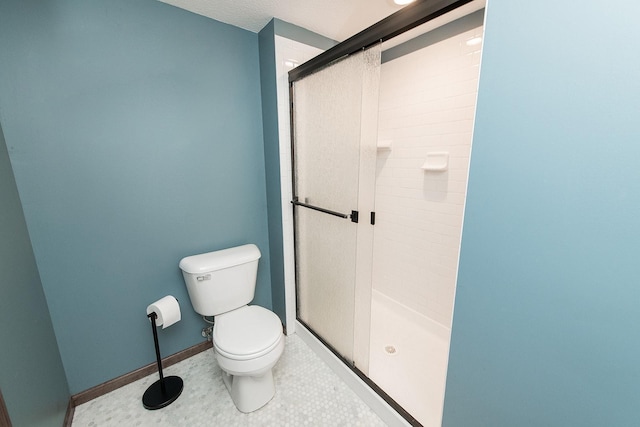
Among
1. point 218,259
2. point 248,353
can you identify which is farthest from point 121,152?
point 248,353

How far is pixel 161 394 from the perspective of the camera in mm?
1497

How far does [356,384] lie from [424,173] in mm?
1494

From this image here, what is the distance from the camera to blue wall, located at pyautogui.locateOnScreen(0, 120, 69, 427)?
92cm

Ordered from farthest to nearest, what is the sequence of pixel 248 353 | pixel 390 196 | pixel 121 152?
pixel 390 196, pixel 121 152, pixel 248 353

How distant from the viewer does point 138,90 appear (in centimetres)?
141

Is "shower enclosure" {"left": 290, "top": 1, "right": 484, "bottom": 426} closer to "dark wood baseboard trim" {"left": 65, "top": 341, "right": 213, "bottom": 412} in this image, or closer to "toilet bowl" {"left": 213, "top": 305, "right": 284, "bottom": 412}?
"toilet bowl" {"left": 213, "top": 305, "right": 284, "bottom": 412}

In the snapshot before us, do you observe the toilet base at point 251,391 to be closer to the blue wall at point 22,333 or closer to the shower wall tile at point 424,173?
the blue wall at point 22,333

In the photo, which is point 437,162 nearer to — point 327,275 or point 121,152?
point 327,275

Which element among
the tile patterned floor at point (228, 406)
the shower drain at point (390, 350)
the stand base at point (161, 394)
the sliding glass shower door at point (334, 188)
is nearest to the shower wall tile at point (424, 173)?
the shower drain at point (390, 350)

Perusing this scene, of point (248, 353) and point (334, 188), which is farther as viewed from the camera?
point (334, 188)

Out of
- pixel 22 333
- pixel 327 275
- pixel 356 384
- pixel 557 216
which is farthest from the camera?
pixel 327 275

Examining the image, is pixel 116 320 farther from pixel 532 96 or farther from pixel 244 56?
A: pixel 532 96

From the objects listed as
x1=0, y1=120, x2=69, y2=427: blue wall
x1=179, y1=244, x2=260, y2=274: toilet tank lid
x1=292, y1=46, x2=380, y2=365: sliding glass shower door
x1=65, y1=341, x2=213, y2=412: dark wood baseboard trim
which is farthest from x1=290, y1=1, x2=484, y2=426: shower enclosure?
x1=0, y1=120, x2=69, y2=427: blue wall

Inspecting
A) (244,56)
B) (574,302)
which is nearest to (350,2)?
(244,56)
